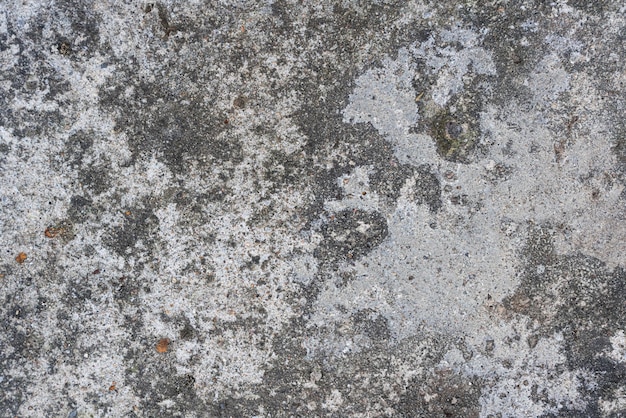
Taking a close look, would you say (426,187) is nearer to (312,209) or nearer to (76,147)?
(312,209)

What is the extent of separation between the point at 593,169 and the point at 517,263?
0.53m

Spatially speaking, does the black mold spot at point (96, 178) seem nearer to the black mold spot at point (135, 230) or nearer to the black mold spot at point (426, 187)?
the black mold spot at point (135, 230)

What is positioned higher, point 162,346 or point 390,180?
point 390,180

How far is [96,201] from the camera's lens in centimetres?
203

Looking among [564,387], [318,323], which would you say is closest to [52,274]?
[318,323]

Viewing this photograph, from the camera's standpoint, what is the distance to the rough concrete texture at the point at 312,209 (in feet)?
6.54

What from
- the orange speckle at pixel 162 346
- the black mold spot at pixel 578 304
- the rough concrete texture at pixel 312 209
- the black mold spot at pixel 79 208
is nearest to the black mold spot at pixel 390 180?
the rough concrete texture at pixel 312 209

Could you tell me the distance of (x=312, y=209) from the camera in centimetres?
204

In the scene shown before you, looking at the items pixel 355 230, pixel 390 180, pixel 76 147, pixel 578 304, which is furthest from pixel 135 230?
pixel 578 304

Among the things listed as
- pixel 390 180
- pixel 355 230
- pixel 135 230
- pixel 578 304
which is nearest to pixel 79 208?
pixel 135 230

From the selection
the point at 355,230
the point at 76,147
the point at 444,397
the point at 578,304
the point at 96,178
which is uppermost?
the point at 76,147

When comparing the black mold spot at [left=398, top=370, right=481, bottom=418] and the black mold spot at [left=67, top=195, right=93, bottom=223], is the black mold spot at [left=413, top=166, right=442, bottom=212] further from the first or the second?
the black mold spot at [left=67, top=195, right=93, bottom=223]

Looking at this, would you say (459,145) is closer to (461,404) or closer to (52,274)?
(461,404)

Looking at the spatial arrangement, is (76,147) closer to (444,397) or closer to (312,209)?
(312,209)
